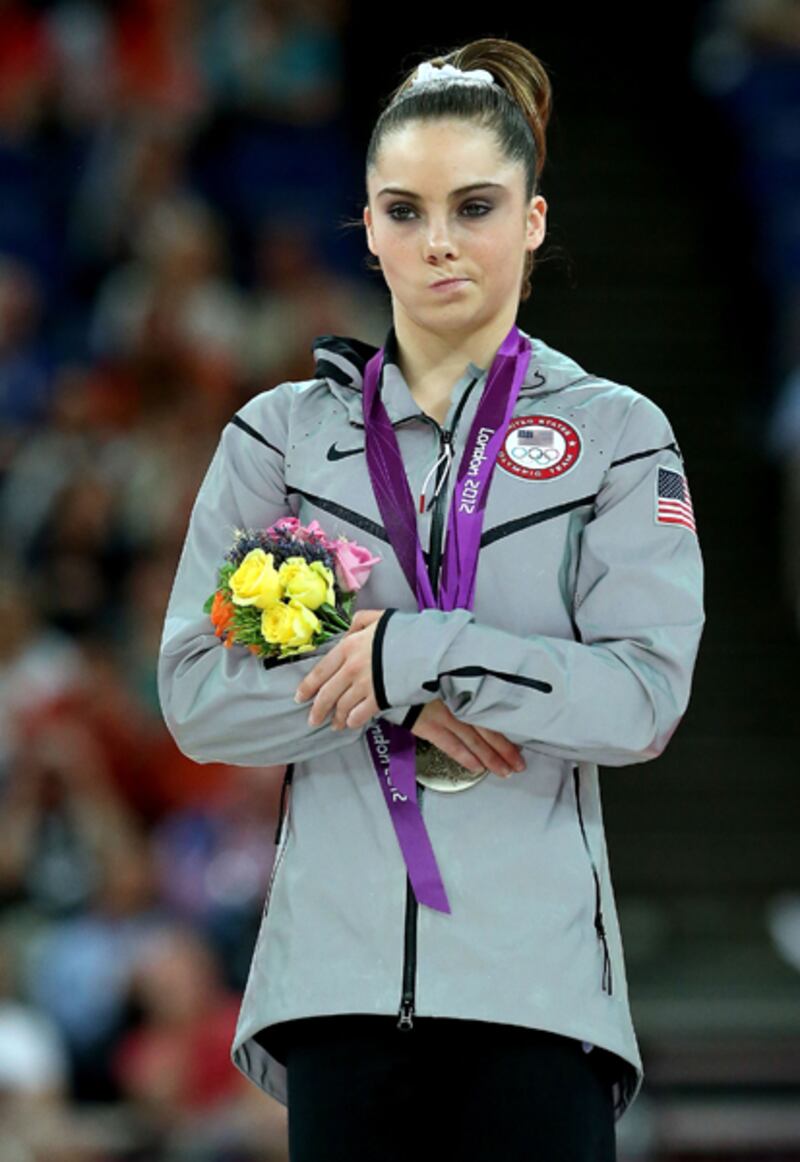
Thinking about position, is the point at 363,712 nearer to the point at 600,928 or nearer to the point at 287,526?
the point at 287,526

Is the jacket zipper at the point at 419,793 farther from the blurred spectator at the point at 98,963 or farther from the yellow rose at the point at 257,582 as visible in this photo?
the blurred spectator at the point at 98,963

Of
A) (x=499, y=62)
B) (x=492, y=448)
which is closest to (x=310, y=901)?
(x=492, y=448)

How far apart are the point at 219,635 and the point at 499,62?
2.61ft

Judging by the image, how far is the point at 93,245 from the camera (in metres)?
7.86

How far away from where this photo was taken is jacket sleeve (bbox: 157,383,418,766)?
2443mm

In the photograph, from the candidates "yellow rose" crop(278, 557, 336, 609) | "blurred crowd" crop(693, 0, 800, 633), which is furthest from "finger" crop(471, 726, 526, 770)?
"blurred crowd" crop(693, 0, 800, 633)

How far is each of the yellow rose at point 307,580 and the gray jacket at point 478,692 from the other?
6 cm

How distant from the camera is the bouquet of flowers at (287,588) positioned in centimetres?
240

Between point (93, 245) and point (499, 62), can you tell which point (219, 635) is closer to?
point (499, 62)

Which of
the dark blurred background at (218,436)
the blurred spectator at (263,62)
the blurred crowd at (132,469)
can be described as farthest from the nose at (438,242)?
the blurred spectator at (263,62)

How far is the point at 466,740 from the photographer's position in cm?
240

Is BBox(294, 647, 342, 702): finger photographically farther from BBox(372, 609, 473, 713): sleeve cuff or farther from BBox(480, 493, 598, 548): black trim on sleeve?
BBox(480, 493, 598, 548): black trim on sleeve

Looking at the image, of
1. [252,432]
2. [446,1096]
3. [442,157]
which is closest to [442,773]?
[446,1096]

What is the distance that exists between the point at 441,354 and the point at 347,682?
472 mm
